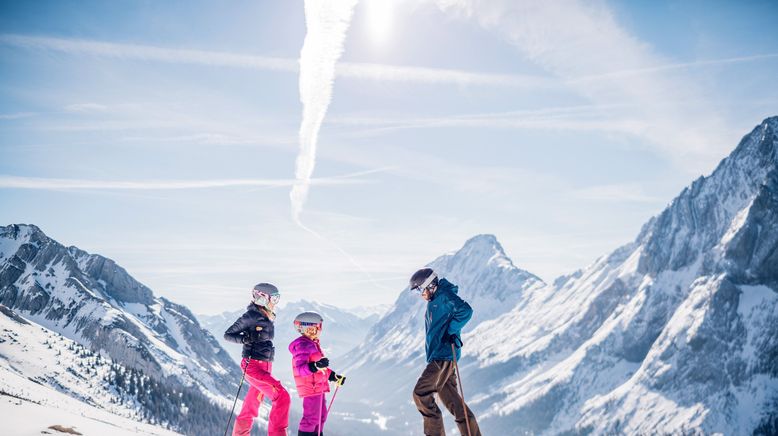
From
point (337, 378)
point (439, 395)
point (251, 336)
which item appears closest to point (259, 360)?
point (251, 336)

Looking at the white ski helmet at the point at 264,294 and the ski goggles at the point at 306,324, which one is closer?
the ski goggles at the point at 306,324

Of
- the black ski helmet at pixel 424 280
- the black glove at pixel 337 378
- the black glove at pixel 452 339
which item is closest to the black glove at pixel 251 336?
the black glove at pixel 337 378

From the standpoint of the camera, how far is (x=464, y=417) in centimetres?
1320

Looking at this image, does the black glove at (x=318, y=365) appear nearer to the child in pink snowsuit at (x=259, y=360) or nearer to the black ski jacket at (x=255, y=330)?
the child in pink snowsuit at (x=259, y=360)

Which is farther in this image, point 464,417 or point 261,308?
point 261,308

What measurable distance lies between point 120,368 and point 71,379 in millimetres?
32002

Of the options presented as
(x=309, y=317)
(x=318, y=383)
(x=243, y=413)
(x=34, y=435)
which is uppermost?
(x=309, y=317)

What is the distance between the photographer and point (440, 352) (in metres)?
14.0

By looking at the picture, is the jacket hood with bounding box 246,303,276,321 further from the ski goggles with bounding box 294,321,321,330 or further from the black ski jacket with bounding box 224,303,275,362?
the ski goggles with bounding box 294,321,321,330

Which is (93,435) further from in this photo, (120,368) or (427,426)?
(120,368)

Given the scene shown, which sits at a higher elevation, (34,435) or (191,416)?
(191,416)

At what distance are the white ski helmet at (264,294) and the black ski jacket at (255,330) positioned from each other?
0.61 ft

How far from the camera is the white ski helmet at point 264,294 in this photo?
1552 cm

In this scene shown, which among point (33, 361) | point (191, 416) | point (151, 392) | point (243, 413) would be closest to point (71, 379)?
point (33, 361)
